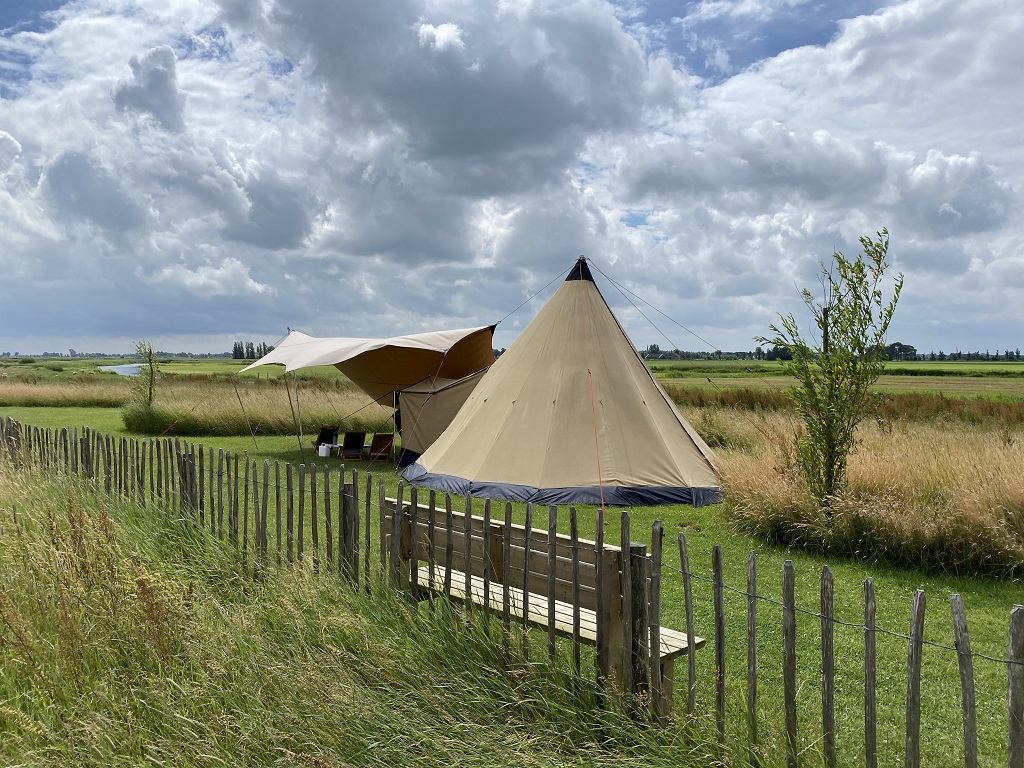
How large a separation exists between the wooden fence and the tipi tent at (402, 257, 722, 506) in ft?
5.54

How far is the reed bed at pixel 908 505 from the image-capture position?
6.18 metres

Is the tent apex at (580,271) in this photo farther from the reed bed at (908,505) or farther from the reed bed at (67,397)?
the reed bed at (67,397)

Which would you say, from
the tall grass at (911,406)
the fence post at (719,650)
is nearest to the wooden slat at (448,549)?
the fence post at (719,650)

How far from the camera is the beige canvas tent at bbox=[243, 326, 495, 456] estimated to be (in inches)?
485

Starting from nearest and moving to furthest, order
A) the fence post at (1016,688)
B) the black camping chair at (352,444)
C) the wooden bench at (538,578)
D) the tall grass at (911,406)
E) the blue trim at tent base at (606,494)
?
the fence post at (1016,688), the wooden bench at (538,578), the blue trim at tent base at (606,494), the black camping chair at (352,444), the tall grass at (911,406)

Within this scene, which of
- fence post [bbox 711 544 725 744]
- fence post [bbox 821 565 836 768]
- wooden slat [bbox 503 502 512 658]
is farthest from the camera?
wooden slat [bbox 503 502 512 658]

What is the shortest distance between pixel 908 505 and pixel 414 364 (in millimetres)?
9199

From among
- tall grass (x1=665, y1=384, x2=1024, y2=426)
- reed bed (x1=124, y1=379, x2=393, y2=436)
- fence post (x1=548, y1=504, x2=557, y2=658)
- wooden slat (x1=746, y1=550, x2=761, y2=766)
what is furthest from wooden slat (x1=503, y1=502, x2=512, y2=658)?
reed bed (x1=124, y1=379, x2=393, y2=436)

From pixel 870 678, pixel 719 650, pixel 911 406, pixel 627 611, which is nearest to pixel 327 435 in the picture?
pixel 627 611

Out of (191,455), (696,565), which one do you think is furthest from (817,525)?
(191,455)

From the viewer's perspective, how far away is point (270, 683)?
3.21m

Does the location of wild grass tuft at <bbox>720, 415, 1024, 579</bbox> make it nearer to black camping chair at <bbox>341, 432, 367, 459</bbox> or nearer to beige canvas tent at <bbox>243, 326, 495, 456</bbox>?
beige canvas tent at <bbox>243, 326, 495, 456</bbox>

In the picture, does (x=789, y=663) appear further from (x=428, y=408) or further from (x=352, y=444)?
(x=352, y=444)

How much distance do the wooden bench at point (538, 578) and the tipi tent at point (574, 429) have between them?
394 centimetres
